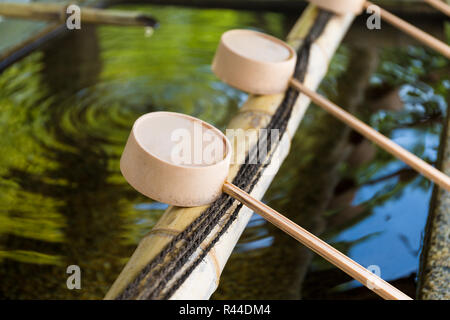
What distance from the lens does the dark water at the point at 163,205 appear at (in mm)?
2568

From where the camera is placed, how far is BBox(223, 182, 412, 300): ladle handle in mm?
1576

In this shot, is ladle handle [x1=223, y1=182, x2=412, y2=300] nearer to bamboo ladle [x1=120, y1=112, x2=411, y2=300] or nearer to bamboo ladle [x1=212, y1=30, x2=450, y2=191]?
bamboo ladle [x1=120, y1=112, x2=411, y2=300]

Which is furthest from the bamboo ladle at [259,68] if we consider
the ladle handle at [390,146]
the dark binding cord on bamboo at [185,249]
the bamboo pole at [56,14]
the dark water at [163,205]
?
the bamboo pole at [56,14]

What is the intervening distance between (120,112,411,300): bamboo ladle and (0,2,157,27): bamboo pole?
173 cm

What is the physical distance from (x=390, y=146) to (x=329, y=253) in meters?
0.87

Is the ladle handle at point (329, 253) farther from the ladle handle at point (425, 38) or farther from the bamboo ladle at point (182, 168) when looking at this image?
the ladle handle at point (425, 38)

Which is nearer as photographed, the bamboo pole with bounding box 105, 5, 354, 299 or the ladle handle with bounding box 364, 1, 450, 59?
the bamboo pole with bounding box 105, 5, 354, 299

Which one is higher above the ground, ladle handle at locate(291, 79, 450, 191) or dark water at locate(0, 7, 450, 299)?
ladle handle at locate(291, 79, 450, 191)

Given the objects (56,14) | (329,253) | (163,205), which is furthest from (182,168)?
(56,14)

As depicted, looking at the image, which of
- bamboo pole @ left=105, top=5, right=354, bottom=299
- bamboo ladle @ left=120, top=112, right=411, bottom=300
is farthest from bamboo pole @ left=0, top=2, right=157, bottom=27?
bamboo ladle @ left=120, top=112, right=411, bottom=300

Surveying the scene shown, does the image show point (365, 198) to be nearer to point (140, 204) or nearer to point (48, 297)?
point (140, 204)

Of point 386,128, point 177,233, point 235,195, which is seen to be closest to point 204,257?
point 177,233

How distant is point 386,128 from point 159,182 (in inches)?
94.1

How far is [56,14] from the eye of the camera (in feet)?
11.9
